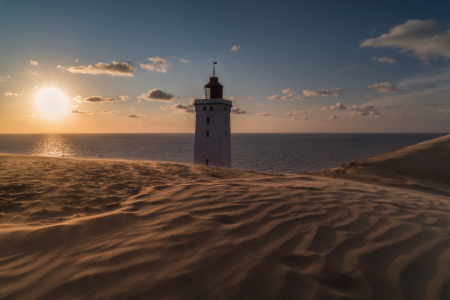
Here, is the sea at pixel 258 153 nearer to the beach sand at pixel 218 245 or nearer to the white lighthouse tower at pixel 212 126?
the white lighthouse tower at pixel 212 126

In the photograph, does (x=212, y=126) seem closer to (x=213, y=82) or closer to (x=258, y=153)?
(x=213, y=82)

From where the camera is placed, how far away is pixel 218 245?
2.92 m

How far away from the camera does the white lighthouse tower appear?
22.7m

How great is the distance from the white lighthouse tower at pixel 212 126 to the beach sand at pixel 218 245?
57.1 feet

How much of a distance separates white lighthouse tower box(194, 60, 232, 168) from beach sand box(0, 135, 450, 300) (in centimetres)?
1740

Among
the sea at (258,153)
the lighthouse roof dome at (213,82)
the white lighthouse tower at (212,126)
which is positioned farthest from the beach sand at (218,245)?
the sea at (258,153)

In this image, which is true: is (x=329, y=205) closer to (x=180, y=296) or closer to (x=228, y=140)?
(x=180, y=296)

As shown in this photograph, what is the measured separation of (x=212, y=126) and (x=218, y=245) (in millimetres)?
20303

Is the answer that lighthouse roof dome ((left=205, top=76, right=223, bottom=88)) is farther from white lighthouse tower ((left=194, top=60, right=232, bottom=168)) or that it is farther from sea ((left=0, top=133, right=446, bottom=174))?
sea ((left=0, top=133, right=446, bottom=174))

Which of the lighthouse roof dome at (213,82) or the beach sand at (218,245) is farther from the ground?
the lighthouse roof dome at (213,82)

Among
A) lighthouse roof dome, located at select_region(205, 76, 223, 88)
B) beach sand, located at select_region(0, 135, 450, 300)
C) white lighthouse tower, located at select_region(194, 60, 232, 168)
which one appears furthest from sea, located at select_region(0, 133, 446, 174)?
beach sand, located at select_region(0, 135, 450, 300)

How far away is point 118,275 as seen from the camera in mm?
2338

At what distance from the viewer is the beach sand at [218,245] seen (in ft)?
7.29

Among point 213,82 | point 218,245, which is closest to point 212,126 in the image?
point 213,82
